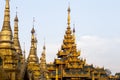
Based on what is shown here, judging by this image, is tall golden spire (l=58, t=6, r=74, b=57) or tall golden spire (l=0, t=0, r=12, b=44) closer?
tall golden spire (l=0, t=0, r=12, b=44)

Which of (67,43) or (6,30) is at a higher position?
(67,43)

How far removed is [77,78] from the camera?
6794 cm

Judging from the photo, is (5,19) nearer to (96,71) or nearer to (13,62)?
(13,62)

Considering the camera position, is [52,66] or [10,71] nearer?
[10,71]

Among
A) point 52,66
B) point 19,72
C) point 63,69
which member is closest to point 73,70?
point 63,69

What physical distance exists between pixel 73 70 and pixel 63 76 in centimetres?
347

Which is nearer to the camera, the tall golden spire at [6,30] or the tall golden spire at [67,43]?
the tall golden spire at [6,30]

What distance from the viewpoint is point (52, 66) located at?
249 feet

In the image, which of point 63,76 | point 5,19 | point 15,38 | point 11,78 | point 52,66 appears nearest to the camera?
point 11,78

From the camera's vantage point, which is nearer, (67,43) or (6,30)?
(6,30)

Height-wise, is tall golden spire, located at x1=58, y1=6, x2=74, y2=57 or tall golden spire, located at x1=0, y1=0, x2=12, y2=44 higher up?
tall golden spire, located at x1=58, y1=6, x2=74, y2=57

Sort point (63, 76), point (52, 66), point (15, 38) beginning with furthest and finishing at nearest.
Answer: point (52, 66) → point (63, 76) → point (15, 38)

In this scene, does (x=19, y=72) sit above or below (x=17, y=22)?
below

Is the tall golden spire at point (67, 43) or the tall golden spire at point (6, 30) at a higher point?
the tall golden spire at point (67, 43)
